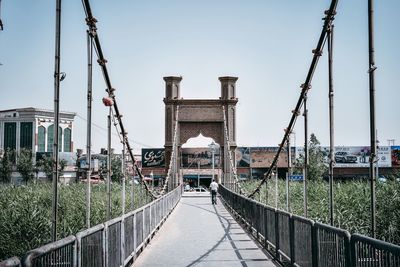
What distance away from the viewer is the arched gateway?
1537 inches

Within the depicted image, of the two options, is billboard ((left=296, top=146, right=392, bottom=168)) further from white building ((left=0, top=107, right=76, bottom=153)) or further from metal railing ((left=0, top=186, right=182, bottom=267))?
metal railing ((left=0, top=186, right=182, bottom=267))

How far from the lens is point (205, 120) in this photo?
3966cm

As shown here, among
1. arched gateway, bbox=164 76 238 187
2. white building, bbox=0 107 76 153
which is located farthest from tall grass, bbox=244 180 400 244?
white building, bbox=0 107 76 153

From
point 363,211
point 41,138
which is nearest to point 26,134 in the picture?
point 41,138

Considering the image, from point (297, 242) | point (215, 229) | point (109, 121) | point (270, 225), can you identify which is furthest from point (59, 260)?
point (215, 229)

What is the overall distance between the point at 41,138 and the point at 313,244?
343ft

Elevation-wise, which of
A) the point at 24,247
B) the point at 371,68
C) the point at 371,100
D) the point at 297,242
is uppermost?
the point at 371,68

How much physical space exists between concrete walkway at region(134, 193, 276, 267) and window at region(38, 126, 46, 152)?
93.0 metres

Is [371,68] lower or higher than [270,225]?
higher

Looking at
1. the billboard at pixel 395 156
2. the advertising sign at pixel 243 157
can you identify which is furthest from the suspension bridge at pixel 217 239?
the billboard at pixel 395 156

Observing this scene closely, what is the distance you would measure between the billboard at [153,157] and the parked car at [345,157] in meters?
27.0

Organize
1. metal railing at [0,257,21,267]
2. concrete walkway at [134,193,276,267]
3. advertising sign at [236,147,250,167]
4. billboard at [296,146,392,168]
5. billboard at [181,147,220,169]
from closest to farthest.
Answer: metal railing at [0,257,21,267], concrete walkway at [134,193,276,267], billboard at [296,146,392,168], advertising sign at [236,147,250,167], billboard at [181,147,220,169]

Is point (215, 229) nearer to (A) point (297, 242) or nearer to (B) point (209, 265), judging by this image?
(B) point (209, 265)

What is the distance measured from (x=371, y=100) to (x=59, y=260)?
194 inches
